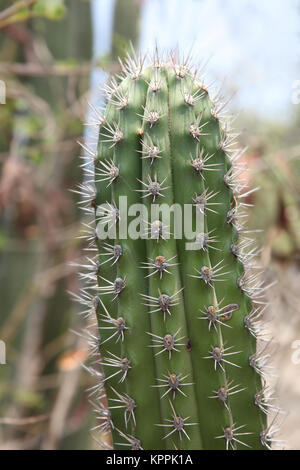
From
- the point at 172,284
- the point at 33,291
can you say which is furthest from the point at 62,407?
the point at 172,284

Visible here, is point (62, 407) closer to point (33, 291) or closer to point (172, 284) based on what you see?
point (33, 291)

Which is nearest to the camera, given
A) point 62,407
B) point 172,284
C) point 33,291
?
point 172,284

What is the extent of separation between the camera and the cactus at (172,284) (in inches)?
44.5

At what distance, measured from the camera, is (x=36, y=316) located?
340 cm

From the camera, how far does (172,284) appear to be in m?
1.12

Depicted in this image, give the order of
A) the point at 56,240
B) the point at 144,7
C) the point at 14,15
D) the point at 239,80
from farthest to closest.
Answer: the point at 239,80 < the point at 144,7 < the point at 56,240 < the point at 14,15

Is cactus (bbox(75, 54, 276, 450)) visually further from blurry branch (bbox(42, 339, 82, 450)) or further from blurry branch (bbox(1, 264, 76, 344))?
blurry branch (bbox(1, 264, 76, 344))

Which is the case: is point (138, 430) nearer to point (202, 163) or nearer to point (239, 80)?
point (202, 163)

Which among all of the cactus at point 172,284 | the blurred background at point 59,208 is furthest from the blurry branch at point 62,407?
the cactus at point 172,284

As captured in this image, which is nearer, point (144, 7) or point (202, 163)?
point (202, 163)

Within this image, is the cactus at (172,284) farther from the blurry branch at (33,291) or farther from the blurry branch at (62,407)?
the blurry branch at (33,291)
